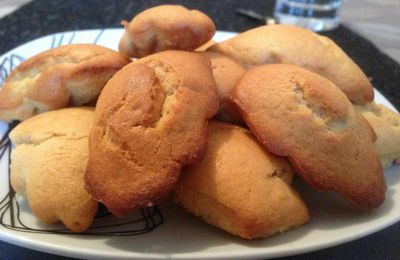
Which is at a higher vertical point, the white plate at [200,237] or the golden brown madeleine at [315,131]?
the golden brown madeleine at [315,131]

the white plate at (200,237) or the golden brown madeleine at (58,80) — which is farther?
the golden brown madeleine at (58,80)

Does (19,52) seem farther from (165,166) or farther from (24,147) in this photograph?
(165,166)

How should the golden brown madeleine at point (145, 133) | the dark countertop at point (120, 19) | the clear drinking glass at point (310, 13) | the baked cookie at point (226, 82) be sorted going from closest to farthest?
1. the golden brown madeleine at point (145, 133)
2. the baked cookie at point (226, 82)
3. the dark countertop at point (120, 19)
4. the clear drinking glass at point (310, 13)

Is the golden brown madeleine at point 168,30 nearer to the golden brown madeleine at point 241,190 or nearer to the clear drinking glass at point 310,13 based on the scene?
the golden brown madeleine at point 241,190

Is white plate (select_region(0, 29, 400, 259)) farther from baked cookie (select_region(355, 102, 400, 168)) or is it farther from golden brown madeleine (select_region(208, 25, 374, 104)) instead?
golden brown madeleine (select_region(208, 25, 374, 104))

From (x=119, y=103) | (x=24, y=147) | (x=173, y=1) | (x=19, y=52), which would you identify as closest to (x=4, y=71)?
(x=19, y=52)

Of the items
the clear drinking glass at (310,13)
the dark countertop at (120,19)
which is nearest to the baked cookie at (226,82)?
the dark countertop at (120,19)

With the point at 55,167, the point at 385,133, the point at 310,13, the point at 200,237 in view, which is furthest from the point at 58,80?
the point at 310,13

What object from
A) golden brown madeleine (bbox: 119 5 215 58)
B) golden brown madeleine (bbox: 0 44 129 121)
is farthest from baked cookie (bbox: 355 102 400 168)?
golden brown madeleine (bbox: 0 44 129 121)
